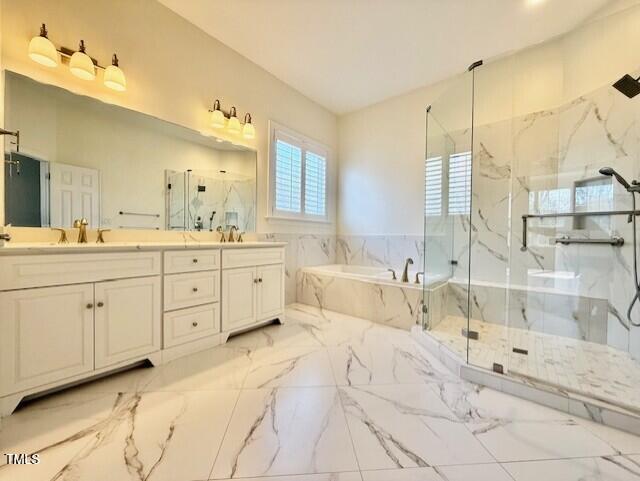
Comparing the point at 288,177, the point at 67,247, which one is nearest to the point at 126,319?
the point at 67,247

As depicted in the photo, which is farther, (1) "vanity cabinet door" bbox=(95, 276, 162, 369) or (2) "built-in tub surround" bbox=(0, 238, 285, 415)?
(1) "vanity cabinet door" bbox=(95, 276, 162, 369)

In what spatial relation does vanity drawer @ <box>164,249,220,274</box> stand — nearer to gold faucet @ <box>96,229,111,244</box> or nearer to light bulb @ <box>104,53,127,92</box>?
gold faucet @ <box>96,229,111,244</box>

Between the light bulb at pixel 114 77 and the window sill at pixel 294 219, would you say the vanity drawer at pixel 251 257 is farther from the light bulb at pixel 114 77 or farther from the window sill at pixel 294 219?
the light bulb at pixel 114 77

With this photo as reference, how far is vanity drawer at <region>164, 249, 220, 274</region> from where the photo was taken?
1889 mm

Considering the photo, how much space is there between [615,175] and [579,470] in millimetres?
2102

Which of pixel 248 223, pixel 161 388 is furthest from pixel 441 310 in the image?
pixel 161 388

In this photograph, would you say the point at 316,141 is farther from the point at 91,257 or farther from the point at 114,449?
the point at 114,449

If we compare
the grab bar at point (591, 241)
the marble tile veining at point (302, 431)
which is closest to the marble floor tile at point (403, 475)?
the marble tile veining at point (302, 431)

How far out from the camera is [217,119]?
2.55 m

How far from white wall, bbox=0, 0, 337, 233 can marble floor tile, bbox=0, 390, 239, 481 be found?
135 centimetres

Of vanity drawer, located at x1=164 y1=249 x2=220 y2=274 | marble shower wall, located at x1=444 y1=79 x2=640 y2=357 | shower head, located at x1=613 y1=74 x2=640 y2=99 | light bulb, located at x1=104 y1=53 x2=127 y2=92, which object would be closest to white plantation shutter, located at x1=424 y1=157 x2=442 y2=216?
marble shower wall, located at x1=444 y1=79 x2=640 y2=357

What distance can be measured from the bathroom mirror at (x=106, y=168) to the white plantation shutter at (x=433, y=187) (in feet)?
7.34

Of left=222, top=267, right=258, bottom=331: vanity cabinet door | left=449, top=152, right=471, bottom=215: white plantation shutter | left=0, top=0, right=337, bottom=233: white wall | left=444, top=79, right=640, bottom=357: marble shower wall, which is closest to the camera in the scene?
left=0, top=0, right=337, bottom=233: white wall

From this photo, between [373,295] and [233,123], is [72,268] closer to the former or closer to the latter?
[233,123]
